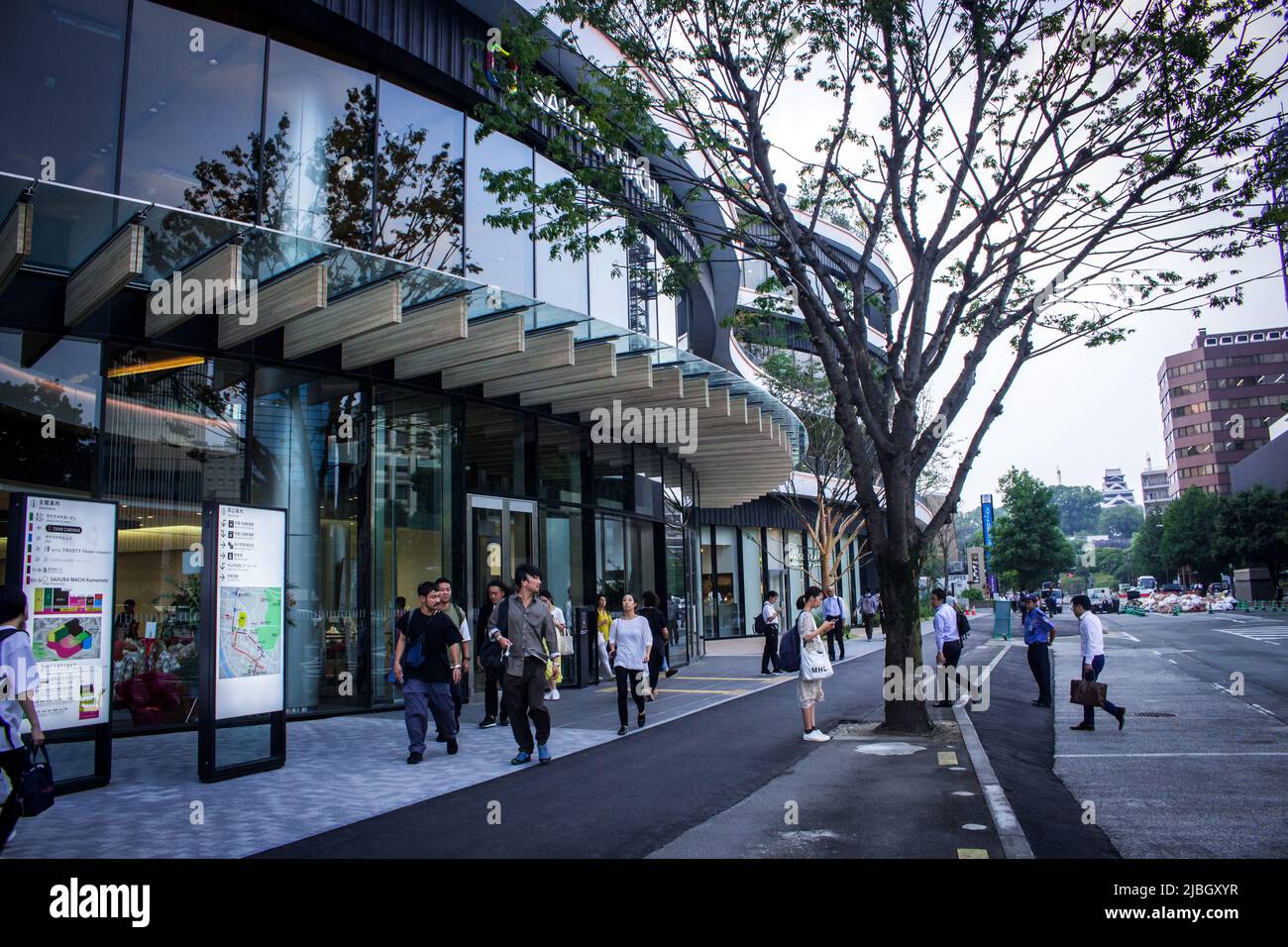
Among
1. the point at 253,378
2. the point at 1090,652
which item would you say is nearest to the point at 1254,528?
the point at 1090,652

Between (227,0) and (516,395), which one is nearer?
(227,0)

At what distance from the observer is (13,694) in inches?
202

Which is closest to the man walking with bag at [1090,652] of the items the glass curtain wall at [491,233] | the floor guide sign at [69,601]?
the glass curtain wall at [491,233]

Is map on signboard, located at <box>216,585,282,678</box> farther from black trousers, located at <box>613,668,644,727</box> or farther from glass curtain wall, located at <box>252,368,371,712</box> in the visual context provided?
black trousers, located at <box>613,668,644,727</box>

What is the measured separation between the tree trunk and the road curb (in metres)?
0.62

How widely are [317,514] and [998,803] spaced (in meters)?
9.55

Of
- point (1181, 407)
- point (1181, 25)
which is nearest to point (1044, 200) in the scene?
point (1181, 25)

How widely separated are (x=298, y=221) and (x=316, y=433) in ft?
9.62

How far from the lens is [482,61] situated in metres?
14.2

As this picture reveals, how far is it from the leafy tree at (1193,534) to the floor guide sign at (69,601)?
74.1 meters

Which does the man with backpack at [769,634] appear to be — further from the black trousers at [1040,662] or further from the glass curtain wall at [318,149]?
the glass curtain wall at [318,149]

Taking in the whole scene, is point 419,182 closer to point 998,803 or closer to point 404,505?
point 404,505

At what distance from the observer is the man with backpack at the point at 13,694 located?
16.1ft
